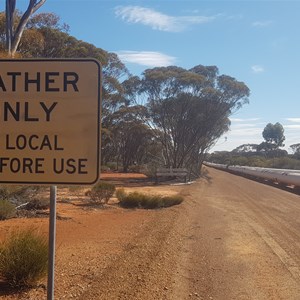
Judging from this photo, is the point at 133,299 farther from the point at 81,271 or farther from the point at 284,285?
the point at 284,285

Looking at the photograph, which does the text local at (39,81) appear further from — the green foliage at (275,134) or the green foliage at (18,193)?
the green foliage at (275,134)

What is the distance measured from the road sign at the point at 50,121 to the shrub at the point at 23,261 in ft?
11.6

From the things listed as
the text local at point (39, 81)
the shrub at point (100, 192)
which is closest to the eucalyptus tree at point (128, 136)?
the shrub at point (100, 192)

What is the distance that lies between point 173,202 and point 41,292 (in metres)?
13.9

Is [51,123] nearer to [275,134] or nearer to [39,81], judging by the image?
[39,81]

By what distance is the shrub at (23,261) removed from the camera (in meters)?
6.36

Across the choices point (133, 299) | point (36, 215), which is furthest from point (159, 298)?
point (36, 215)

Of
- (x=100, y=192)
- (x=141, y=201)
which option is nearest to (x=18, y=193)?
(x=100, y=192)

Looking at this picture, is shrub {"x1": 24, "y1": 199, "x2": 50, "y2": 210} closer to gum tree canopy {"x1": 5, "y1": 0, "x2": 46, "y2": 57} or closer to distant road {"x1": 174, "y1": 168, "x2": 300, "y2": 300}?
distant road {"x1": 174, "y1": 168, "x2": 300, "y2": 300}

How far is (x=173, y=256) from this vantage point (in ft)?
30.2

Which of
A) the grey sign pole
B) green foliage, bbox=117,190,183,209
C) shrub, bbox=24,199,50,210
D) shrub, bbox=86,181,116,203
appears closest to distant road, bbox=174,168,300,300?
green foliage, bbox=117,190,183,209

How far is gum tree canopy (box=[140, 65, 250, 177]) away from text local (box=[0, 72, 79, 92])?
39091 millimetres

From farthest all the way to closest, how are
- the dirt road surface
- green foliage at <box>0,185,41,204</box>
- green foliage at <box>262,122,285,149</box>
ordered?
green foliage at <box>262,122,285,149</box> < green foliage at <box>0,185,41,204</box> < the dirt road surface

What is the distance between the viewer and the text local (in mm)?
3180
